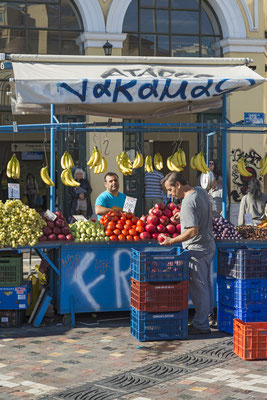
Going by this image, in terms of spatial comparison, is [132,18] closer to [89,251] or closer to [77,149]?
[77,149]

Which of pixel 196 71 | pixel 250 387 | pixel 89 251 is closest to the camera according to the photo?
pixel 250 387

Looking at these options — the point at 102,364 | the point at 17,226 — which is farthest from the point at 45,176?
the point at 102,364

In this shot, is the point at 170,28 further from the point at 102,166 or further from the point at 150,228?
the point at 150,228

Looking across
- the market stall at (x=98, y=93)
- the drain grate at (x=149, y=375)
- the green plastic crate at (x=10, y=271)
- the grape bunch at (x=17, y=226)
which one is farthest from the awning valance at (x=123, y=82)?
the drain grate at (x=149, y=375)

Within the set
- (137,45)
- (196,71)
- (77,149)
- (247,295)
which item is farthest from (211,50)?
(247,295)

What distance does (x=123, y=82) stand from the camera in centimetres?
937

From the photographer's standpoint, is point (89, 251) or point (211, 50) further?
point (211, 50)

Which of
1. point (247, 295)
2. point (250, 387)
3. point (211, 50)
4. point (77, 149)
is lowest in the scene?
point (250, 387)

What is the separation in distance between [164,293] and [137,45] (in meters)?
11.3

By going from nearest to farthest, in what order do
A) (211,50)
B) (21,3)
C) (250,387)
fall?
(250,387) → (21,3) → (211,50)

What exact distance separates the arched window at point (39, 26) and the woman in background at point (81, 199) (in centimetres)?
358

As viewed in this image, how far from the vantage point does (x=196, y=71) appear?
10.1 metres

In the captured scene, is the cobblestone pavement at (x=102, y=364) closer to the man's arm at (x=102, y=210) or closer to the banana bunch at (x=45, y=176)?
the man's arm at (x=102, y=210)

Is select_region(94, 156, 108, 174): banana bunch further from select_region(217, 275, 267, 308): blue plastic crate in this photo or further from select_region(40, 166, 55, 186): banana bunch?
select_region(217, 275, 267, 308): blue plastic crate
